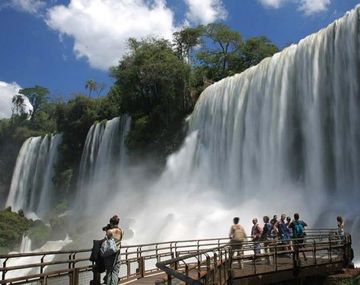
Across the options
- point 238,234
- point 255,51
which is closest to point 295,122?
point 238,234

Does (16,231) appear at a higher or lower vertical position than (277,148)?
lower

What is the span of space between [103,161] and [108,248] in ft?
137

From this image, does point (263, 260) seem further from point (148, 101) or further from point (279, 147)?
point (148, 101)

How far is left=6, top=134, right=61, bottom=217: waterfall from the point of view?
6162 centimetres

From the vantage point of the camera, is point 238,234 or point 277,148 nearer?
point 238,234

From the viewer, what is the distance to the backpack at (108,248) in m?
9.01

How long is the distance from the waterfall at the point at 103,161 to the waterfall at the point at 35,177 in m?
8.90

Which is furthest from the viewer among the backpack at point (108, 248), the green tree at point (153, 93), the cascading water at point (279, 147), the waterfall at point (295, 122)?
the green tree at point (153, 93)

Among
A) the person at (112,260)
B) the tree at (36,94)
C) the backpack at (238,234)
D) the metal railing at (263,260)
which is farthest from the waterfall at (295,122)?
the tree at (36,94)

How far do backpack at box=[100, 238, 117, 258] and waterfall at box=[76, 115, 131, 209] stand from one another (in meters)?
39.1

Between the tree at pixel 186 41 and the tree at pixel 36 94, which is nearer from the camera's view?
the tree at pixel 186 41

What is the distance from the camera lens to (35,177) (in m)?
63.6

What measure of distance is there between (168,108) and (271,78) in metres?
14.3

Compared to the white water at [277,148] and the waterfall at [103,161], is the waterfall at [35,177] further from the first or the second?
the white water at [277,148]
